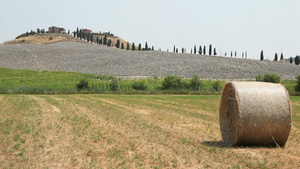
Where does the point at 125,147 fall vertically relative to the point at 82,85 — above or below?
below

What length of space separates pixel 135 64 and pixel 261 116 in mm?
96068

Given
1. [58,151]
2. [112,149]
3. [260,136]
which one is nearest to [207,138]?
[260,136]

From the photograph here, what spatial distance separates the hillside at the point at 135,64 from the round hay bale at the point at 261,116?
3069 inches

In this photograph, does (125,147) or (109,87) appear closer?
(125,147)

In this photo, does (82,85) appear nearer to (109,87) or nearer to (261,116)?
(109,87)

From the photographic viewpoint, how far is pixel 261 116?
1309 cm

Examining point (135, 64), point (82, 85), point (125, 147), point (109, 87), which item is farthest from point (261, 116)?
point (135, 64)

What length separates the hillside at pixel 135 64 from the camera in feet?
319

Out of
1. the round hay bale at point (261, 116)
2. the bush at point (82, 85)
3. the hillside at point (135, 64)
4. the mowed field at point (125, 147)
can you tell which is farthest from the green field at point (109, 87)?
the round hay bale at point (261, 116)

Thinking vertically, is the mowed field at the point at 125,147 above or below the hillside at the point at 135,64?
below

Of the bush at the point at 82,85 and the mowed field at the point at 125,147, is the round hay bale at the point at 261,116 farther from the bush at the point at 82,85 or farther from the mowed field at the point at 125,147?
the bush at the point at 82,85

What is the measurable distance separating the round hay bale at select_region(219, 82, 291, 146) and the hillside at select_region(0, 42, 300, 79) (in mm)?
77947

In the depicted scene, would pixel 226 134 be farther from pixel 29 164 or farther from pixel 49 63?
pixel 49 63

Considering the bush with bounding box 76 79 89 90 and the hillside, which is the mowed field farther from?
the hillside
